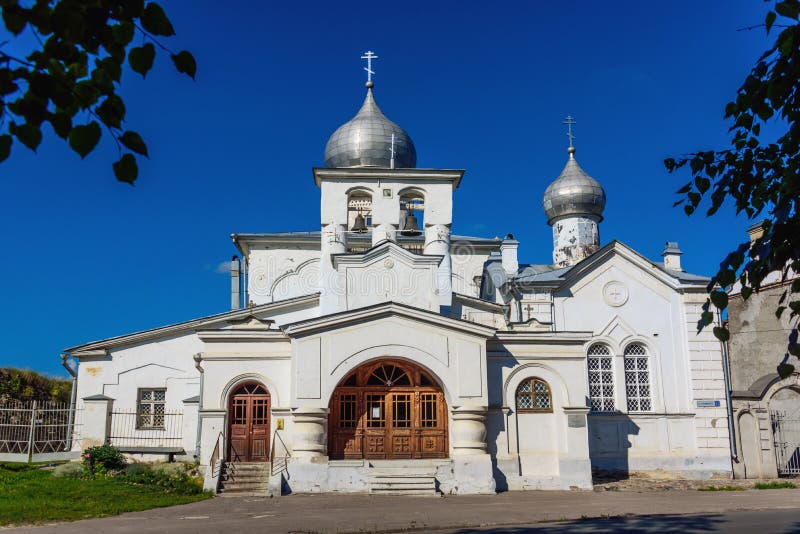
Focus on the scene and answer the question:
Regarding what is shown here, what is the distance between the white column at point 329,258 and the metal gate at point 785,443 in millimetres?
12436

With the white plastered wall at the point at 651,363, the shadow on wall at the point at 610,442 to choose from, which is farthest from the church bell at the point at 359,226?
the shadow on wall at the point at 610,442

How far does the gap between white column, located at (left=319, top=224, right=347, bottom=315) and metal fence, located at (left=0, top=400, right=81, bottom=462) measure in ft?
23.7

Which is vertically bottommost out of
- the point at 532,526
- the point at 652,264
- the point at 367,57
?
the point at 532,526

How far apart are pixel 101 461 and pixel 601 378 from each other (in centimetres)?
1321

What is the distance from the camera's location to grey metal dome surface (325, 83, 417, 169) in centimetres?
2455

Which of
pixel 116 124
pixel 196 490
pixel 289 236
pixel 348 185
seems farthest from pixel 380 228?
pixel 116 124

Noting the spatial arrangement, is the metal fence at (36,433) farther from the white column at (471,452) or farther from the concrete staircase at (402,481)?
the white column at (471,452)

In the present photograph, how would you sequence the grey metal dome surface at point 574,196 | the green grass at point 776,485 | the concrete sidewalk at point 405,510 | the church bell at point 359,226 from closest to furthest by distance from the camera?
the concrete sidewalk at point 405,510, the green grass at point 776,485, the church bell at point 359,226, the grey metal dome surface at point 574,196

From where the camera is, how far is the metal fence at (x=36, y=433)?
18.7 metres

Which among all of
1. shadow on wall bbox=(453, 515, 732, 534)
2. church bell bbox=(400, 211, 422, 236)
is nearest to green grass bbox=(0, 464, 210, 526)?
shadow on wall bbox=(453, 515, 732, 534)

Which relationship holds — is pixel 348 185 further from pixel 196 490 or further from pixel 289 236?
pixel 196 490

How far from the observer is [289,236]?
2570cm

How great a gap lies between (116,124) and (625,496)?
1517cm

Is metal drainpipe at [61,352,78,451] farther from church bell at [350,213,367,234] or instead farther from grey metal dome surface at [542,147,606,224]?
grey metal dome surface at [542,147,606,224]
